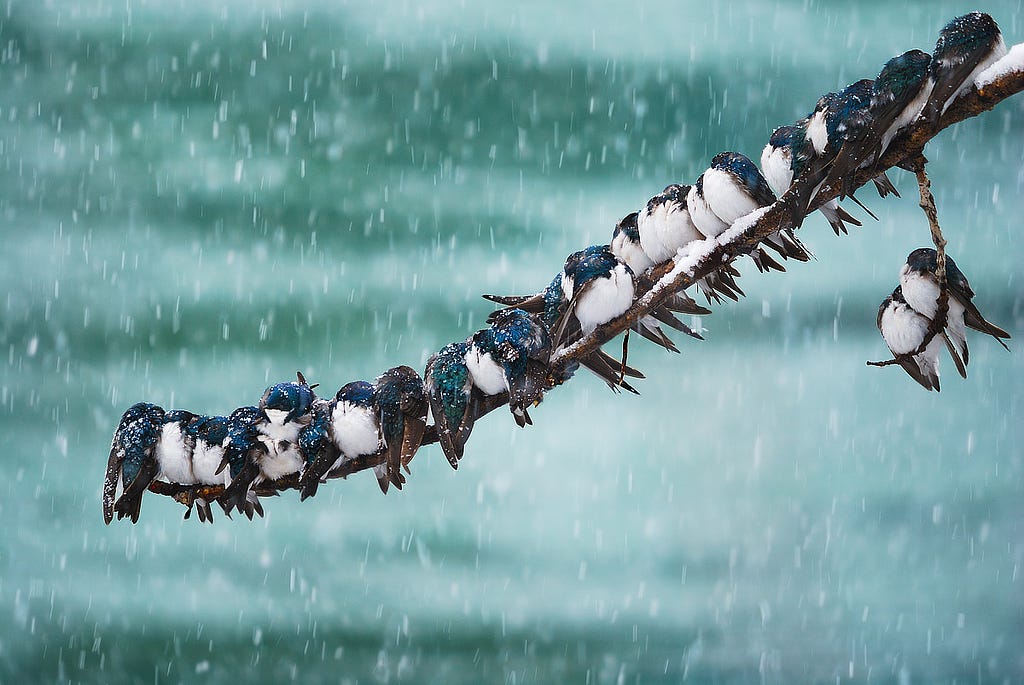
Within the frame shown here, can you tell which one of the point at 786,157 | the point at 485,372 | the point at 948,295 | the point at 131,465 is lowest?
the point at 131,465

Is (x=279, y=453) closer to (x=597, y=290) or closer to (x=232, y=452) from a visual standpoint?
(x=232, y=452)

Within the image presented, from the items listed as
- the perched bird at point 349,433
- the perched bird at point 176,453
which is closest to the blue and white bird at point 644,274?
the perched bird at point 349,433

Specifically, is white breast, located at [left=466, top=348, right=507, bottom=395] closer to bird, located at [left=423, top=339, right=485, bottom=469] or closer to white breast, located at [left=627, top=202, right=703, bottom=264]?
bird, located at [left=423, top=339, right=485, bottom=469]

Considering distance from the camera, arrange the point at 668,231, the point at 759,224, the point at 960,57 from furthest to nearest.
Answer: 1. the point at 668,231
2. the point at 759,224
3. the point at 960,57

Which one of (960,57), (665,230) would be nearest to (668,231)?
(665,230)

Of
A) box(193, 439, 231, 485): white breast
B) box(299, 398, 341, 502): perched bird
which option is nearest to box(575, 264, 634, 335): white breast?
box(299, 398, 341, 502): perched bird

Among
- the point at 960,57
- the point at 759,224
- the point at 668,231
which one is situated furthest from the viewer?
the point at 668,231

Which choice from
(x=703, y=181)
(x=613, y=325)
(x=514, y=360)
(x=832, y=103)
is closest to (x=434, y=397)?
(x=514, y=360)

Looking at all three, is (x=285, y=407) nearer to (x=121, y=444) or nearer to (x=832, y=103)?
(x=121, y=444)
